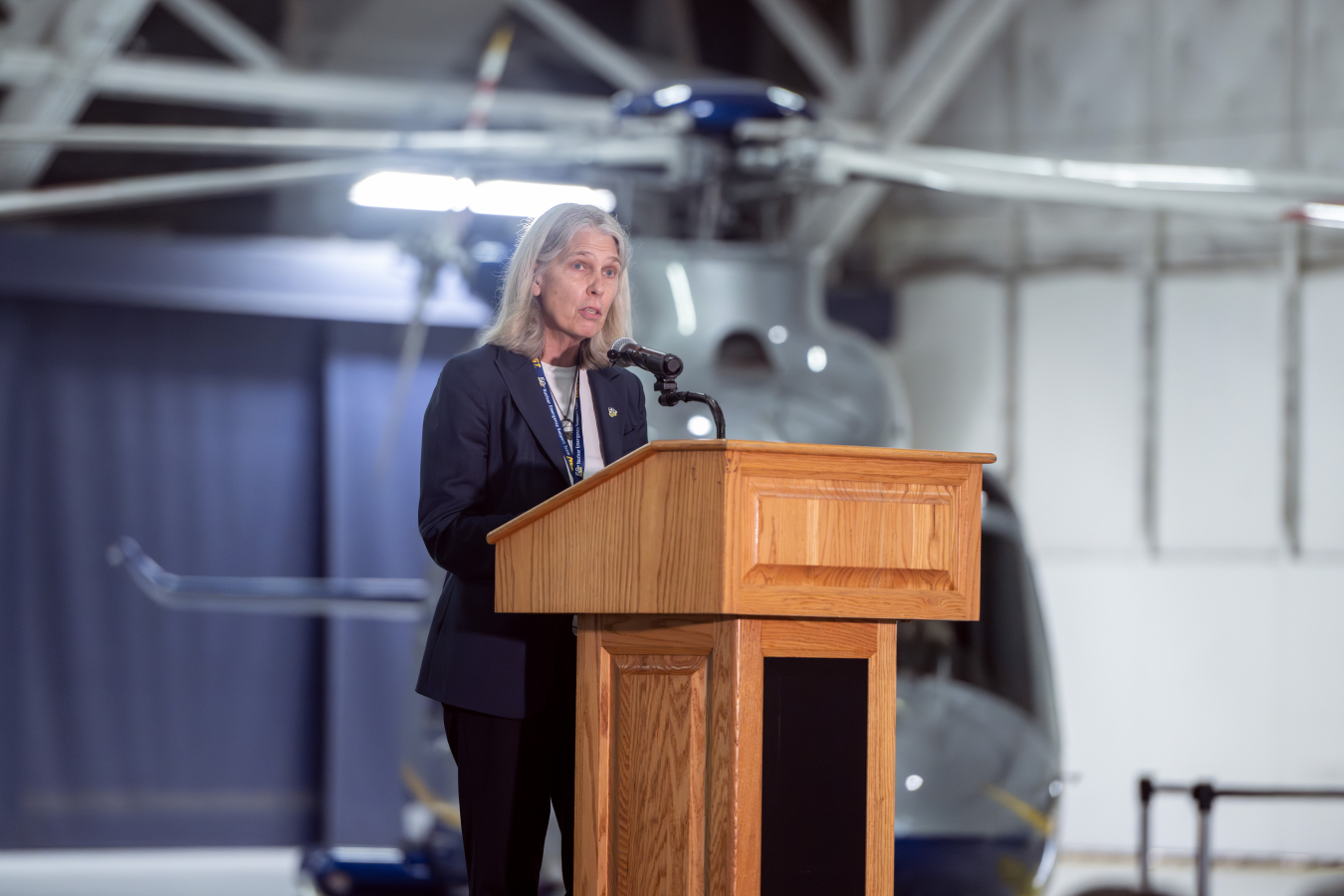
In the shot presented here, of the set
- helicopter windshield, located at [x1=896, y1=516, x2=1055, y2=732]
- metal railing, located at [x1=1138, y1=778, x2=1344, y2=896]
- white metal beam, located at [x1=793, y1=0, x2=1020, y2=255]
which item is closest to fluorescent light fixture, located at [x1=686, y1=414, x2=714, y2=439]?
helicopter windshield, located at [x1=896, y1=516, x2=1055, y2=732]

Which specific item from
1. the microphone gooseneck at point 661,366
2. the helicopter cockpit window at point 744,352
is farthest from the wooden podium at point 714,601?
the helicopter cockpit window at point 744,352

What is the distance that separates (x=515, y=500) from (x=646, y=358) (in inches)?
11.1

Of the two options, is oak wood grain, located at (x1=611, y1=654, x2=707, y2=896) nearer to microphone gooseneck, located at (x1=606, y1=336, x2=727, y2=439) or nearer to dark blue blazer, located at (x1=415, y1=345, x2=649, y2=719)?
dark blue blazer, located at (x1=415, y1=345, x2=649, y2=719)

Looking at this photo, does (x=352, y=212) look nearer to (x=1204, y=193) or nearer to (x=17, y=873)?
(x=17, y=873)

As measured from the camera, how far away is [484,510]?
1858 millimetres

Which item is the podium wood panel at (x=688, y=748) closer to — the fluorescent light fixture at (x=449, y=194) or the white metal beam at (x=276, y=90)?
the white metal beam at (x=276, y=90)

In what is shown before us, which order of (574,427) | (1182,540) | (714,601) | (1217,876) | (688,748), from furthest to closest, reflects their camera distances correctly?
1. (1182,540)
2. (1217,876)
3. (574,427)
4. (688,748)
5. (714,601)

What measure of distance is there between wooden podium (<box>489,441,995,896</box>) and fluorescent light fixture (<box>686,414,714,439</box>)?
2068mm

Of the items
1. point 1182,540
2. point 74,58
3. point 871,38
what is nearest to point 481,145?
point 74,58

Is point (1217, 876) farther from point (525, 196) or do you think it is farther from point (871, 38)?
point (525, 196)

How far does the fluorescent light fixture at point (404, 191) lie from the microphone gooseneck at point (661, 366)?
196 inches

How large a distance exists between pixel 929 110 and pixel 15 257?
4.81 metres

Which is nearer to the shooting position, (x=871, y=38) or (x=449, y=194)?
(x=449, y=194)

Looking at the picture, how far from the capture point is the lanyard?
1.88 metres
